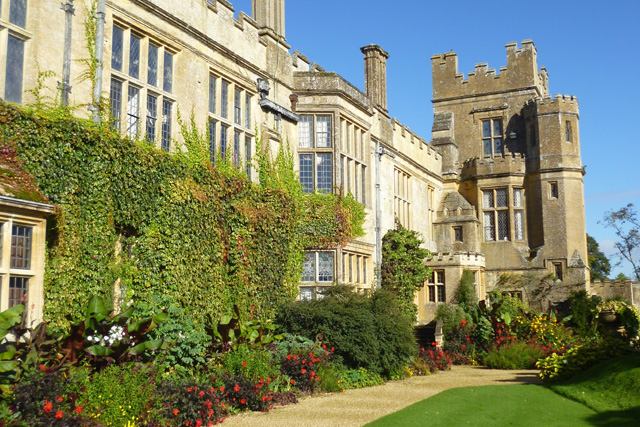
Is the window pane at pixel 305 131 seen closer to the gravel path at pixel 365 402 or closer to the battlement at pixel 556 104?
the gravel path at pixel 365 402

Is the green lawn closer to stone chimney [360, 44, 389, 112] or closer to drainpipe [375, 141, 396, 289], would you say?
drainpipe [375, 141, 396, 289]

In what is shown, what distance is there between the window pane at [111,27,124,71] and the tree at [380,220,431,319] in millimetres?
10998

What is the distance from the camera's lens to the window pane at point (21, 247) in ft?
27.1

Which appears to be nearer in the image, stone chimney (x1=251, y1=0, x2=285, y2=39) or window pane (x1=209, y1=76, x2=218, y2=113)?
window pane (x1=209, y1=76, x2=218, y2=113)

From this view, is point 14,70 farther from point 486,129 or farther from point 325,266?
point 486,129

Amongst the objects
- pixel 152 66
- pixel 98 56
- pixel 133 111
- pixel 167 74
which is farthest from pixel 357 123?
pixel 98 56

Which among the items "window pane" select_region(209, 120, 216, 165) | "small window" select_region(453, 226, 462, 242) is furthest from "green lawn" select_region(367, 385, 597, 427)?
"small window" select_region(453, 226, 462, 242)

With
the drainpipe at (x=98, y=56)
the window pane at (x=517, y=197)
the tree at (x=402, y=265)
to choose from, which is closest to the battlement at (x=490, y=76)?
the window pane at (x=517, y=197)

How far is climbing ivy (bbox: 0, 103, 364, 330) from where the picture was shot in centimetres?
927

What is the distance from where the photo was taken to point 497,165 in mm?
26797

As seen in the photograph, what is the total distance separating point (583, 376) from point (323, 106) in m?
8.66

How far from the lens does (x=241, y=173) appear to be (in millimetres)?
14016

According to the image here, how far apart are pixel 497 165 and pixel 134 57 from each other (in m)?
18.2

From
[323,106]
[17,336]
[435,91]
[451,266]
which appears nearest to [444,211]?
[451,266]
